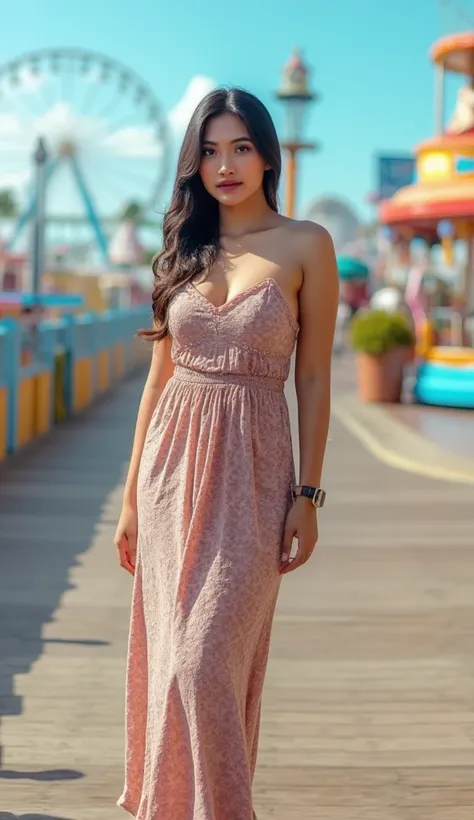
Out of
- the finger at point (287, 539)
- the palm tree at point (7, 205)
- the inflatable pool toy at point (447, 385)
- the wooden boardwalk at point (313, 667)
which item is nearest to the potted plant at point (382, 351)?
the inflatable pool toy at point (447, 385)

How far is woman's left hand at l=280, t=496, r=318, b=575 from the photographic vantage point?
2.69 metres

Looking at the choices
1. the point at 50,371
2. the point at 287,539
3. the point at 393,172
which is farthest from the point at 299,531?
the point at 393,172

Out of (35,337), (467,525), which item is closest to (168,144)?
(35,337)

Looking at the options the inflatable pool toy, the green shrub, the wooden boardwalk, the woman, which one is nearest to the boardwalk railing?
the wooden boardwalk

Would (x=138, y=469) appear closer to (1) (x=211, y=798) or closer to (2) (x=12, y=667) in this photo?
(1) (x=211, y=798)

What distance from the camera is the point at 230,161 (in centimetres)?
274

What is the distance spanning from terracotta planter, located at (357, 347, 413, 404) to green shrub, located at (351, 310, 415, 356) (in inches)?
4.3

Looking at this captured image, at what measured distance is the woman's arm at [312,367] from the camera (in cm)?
271

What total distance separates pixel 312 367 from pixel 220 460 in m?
0.28

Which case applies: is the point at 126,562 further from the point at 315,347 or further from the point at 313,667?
the point at 313,667

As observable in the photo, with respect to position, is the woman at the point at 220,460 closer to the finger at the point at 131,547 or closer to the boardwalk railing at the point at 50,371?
the finger at the point at 131,547

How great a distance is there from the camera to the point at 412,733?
3945 millimetres

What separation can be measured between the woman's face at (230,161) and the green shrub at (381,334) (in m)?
12.7

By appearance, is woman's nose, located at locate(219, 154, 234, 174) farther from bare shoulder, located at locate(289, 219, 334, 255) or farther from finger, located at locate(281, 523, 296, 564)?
finger, located at locate(281, 523, 296, 564)
